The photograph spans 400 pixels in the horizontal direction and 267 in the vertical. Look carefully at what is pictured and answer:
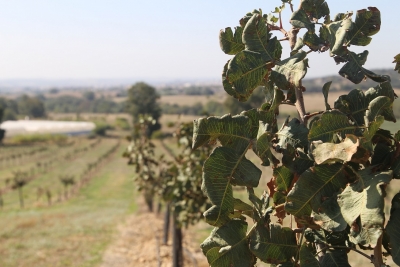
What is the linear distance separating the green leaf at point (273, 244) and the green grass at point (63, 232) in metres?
10.7

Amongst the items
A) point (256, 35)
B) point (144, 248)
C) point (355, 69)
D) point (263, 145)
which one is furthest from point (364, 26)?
point (144, 248)

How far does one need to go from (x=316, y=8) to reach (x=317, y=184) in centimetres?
71

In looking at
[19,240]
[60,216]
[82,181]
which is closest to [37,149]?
[82,181]

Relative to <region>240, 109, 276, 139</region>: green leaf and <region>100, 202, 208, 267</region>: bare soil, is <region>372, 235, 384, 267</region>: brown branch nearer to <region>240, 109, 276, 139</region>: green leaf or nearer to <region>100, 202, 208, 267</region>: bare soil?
<region>240, 109, 276, 139</region>: green leaf

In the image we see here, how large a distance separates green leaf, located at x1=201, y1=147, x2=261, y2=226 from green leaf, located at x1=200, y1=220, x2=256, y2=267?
0.09 meters

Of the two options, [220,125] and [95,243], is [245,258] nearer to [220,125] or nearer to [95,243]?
[220,125]

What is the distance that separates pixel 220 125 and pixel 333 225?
45 cm

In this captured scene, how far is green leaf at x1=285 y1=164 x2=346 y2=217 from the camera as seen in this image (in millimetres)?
1271

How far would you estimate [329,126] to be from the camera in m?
1.28

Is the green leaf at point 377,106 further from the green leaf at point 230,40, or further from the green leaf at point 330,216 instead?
the green leaf at point 230,40

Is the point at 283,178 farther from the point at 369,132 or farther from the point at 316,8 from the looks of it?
the point at 316,8

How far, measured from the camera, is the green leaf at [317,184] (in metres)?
1.27

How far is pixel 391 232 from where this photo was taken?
1.20 m

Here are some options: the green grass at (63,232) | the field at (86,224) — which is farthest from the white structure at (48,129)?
the green grass at (63,232)
